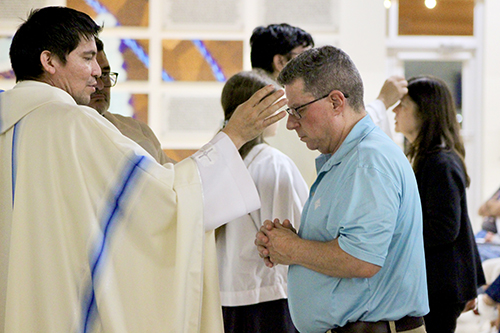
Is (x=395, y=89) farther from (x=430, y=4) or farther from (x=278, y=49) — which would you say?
(x=430, y=4)

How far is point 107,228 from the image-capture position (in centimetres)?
174

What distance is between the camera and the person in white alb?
1.72 m

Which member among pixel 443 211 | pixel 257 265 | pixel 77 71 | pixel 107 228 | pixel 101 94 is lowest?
pixel 257 265

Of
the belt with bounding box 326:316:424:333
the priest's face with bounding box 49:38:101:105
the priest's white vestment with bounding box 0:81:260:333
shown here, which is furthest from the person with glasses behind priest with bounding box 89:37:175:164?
the belt with bounding box 326:316:424:333

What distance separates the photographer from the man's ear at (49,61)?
1.85 metres

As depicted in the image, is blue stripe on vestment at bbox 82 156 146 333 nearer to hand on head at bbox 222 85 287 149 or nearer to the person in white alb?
the person in white alb

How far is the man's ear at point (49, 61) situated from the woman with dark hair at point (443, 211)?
177cm

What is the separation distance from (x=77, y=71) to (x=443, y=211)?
1754 mm

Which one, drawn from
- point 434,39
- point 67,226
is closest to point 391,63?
point 434,39

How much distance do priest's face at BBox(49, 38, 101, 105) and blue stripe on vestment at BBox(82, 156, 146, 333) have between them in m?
0.39

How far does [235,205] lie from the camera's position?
1.86 metres

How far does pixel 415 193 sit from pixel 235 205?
581 millimetres

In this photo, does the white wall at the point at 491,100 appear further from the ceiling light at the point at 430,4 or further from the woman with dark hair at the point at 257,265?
the woman with dark hair at the point at 257,265

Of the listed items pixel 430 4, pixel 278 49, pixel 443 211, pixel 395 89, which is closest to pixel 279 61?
pixel 278 49
